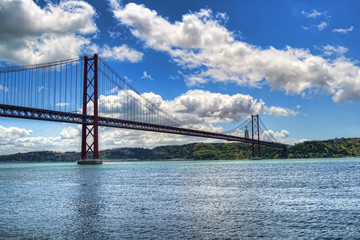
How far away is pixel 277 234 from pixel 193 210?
204 inches

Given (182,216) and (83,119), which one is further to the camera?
(83,119)

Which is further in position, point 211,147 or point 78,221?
point 211,147

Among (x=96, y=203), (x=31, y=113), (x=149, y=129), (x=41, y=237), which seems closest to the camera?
(x=41, y=237)

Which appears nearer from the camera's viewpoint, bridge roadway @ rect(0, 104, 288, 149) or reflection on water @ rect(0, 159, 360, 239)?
reflection on water @ rect(0, 159, 360, 239)

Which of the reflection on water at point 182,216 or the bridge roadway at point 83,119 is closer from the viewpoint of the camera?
the reflection on water at point 182,216

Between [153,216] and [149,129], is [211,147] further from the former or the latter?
[153,216]

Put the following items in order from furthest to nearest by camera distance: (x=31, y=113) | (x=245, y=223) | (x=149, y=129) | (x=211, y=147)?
(x=211, y=147) → (x=149, y=129) → (x=31, y=113) → (x=245, y=223)

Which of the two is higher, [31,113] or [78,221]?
[31,113]

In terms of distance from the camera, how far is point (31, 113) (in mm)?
60375

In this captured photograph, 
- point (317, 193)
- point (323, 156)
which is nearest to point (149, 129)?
point (317, 193)

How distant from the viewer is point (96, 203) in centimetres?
1809

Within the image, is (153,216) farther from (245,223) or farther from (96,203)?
(96,203)

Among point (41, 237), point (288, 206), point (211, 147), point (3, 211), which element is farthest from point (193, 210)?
point (211, 147)

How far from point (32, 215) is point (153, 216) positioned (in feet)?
17.2
